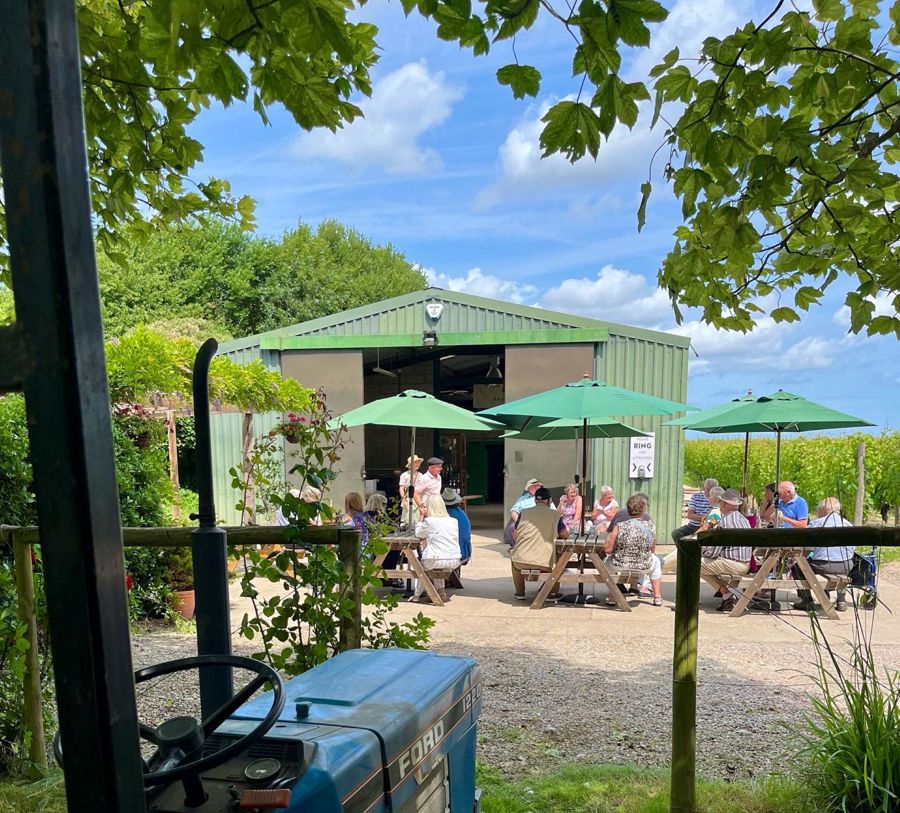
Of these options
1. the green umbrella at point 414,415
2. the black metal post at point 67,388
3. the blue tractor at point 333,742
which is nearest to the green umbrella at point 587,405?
the green umbrella at point 414,415

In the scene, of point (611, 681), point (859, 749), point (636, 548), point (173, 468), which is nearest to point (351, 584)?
point (859, 749)

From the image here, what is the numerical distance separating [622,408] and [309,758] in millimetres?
7556

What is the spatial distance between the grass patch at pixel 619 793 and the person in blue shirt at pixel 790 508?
18.7ft

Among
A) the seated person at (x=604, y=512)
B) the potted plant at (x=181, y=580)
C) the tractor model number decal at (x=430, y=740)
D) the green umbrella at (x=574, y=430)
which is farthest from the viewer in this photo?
the green umbrella at (x=574, y=430)

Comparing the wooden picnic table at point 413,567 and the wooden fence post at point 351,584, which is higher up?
the wooden fence post at point 351,584

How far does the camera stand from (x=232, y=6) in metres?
2.05

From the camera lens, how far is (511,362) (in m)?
14.0

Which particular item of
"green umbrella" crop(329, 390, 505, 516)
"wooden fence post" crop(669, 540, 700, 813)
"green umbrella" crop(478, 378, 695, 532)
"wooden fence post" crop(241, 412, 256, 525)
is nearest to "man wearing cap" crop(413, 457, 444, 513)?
"green umbrella" crop(329, 390, 505, 516)

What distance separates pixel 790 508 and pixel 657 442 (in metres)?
4.75

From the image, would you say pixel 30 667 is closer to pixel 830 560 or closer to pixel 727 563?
pixel 727 563

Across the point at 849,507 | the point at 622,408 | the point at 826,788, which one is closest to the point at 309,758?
the point at 826,788

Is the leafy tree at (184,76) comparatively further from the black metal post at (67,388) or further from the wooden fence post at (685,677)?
the wooden fence post at (685,677)

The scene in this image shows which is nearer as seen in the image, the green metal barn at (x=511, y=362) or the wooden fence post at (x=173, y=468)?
the wooden fence post at (x=173, y=468)

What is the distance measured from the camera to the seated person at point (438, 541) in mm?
8102
